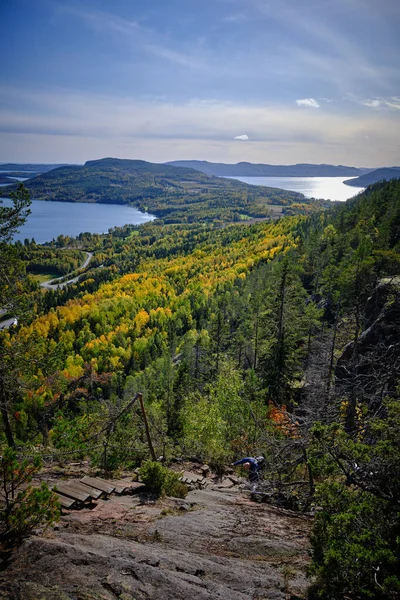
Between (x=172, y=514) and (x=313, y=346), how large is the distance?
121 feet

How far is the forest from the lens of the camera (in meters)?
5.66

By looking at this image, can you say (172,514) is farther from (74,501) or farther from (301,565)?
(301,565)

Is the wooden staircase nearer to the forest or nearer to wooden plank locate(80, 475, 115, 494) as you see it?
wooden plank locate(80, 475, 115, 494)

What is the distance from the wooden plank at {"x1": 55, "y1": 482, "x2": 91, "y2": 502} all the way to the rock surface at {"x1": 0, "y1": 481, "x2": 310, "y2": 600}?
0.41 meters

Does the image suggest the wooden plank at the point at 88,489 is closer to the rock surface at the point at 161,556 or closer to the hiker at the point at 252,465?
the rock surface at the point at 161,556

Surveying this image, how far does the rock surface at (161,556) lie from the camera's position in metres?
4.72

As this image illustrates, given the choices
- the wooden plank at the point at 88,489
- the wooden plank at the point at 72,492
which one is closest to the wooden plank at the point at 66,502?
the wooden plank at the point at 72,492

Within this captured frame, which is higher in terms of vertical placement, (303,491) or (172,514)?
Answer: (172,514)

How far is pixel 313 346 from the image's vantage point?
4225 cm

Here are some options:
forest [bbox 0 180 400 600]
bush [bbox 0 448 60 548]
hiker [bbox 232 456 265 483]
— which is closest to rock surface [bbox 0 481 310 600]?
bush [bbox 0 448 60 548]

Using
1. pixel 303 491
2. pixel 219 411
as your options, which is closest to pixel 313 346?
pixel 219 411

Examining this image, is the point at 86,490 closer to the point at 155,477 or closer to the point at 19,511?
the point at 155,477

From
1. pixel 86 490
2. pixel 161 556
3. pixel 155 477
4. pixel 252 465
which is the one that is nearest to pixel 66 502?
pixel 86 490

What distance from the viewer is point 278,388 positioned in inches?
1212
